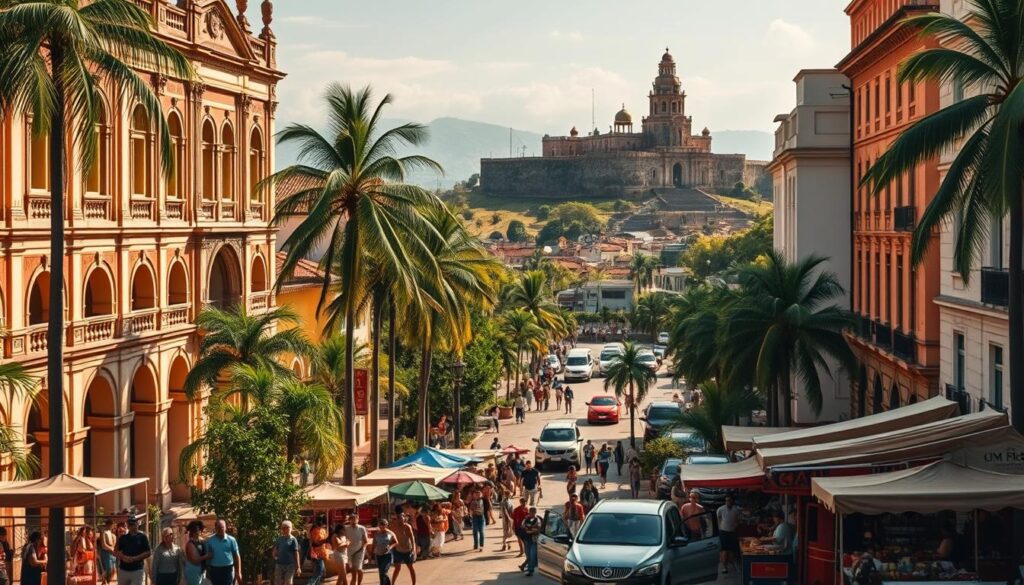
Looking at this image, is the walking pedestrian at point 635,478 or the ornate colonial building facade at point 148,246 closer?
the ornate colonial building facade at point 148,246

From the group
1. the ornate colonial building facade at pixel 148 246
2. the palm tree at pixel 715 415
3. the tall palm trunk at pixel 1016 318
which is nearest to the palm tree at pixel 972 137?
the tall palm trunk at pixel 1016 318

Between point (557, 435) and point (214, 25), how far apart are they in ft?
52.7

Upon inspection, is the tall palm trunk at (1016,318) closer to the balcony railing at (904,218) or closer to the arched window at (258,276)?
the balcony railing at (904,218)

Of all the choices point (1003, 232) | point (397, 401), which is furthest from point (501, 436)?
point (1003, 232)

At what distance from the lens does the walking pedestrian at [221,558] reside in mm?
19328

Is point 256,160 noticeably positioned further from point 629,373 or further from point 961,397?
point 961,397

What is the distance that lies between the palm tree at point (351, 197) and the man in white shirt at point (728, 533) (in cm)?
833

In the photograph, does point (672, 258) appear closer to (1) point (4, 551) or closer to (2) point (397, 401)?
(2) point (397, 401)

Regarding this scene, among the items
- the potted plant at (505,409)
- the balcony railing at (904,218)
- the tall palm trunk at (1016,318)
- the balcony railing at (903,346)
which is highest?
the balcony railing at (904,218)

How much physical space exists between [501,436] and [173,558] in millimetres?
36419

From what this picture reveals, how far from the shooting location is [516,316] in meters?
70.6

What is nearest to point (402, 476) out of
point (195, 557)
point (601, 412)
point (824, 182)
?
point (195, 557)

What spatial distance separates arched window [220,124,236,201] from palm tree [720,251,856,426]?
559 inches

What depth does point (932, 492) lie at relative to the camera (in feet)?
58.0
